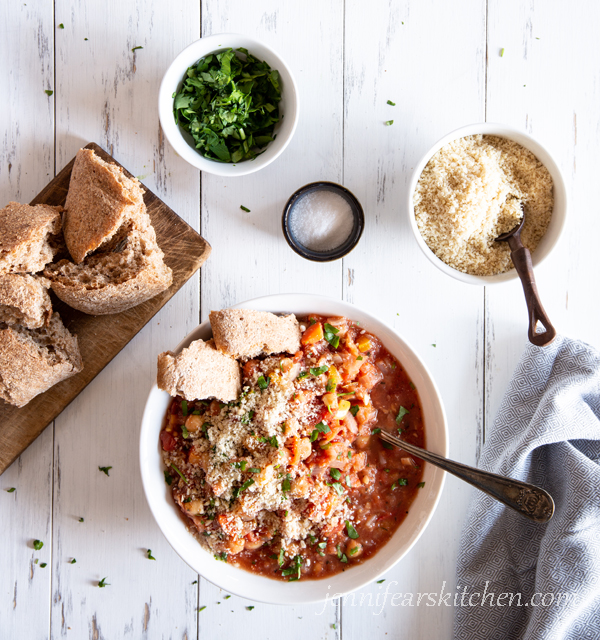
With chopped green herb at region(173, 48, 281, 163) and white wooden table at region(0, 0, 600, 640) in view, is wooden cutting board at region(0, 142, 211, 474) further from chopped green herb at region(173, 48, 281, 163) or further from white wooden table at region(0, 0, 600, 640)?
chopped green herb at region(173, 48, 281, 163)

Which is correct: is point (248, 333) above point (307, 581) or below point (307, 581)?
above

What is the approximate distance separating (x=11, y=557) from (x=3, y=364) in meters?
1.32

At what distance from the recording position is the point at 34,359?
260cm

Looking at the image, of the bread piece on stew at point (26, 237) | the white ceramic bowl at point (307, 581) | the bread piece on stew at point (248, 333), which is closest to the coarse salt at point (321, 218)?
the white ceramic bowl at point (307, 581)

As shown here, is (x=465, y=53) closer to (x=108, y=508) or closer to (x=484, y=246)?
(x=484, y=246)

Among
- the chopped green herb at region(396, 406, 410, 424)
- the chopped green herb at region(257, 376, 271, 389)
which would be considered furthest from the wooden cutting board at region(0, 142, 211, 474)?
the chopped green herb at region(396, 406, 410, 424)

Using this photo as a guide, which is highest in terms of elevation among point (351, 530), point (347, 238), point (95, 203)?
point (95, 203)

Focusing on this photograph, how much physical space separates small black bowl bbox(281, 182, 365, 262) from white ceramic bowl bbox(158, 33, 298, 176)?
255 mm

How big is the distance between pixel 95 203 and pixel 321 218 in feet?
3.88

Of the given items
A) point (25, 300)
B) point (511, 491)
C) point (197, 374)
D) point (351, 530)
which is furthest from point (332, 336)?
point (25, 300)

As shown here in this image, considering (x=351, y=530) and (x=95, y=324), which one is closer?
(x=351, y=530)

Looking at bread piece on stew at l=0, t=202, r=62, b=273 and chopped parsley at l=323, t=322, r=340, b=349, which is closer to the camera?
bread piece on stew at l=0, t=202, r=62, b=273

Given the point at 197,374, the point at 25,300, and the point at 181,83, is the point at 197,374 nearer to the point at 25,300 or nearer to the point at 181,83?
the point at 25,300

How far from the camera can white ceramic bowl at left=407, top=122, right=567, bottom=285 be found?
2742mm
